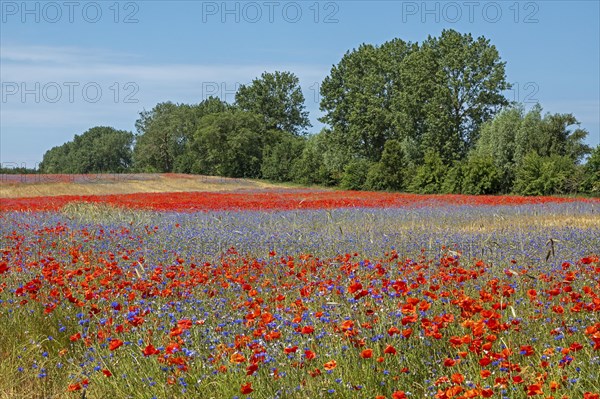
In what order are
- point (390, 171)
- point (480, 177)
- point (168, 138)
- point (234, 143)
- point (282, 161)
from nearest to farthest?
1. point (480, 177)
2. point (390, 171)
3. point (282, 161)
4. point (234, 143)
5. point (168, 138)

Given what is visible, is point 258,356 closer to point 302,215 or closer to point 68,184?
Answer: point 302,215

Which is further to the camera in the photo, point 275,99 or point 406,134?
point 275,99

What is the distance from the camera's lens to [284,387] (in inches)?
140

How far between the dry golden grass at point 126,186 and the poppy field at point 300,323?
33.7 meters

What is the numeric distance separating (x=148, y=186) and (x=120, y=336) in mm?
45951

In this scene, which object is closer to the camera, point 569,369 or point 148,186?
point 569,369

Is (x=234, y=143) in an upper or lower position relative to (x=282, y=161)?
upper

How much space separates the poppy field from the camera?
3.53 m

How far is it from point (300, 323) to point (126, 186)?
45.4 m

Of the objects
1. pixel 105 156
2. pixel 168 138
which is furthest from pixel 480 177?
pixel 105 156

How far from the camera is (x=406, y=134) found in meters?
45.4

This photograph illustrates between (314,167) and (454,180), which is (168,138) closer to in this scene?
(314,167)

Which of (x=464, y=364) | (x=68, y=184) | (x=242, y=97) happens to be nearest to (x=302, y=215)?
(x=464, y=364)

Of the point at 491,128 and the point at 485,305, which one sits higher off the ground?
the point at 491,128
